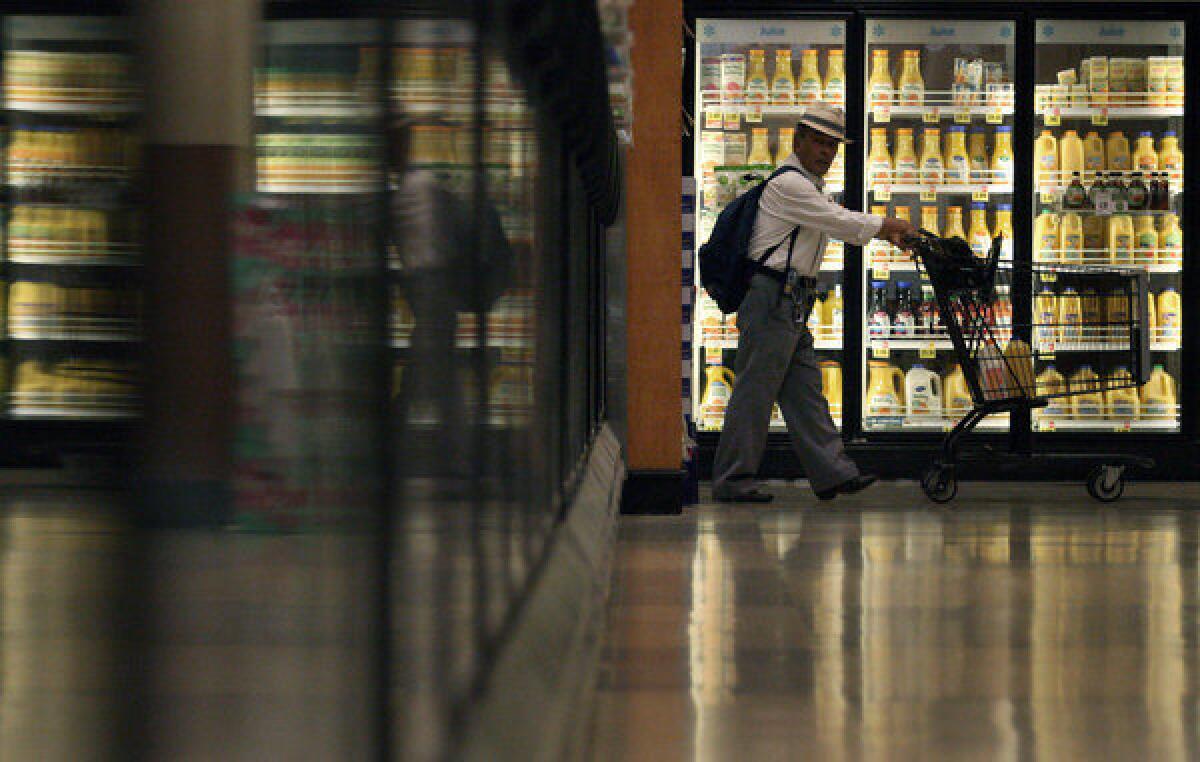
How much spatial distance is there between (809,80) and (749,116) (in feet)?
1.24

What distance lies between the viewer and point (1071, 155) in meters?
8.18

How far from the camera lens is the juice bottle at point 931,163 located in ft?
26.4

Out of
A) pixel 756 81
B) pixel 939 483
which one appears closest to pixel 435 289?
pixel 939 483

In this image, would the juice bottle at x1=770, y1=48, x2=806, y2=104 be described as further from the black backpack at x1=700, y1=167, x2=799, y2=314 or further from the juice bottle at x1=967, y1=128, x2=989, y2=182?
the black backpack at x1=700, y1=167, x2=799, y2=314

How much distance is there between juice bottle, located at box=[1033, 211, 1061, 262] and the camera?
8164 mm

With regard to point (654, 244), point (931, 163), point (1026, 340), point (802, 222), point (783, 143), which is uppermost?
point (783, 143)

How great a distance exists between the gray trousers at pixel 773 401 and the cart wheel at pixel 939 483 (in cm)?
43

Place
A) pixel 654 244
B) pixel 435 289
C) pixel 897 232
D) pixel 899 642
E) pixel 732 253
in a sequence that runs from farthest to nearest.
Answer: pixel 732 253 < pixel 897 232 < pixel 654 244 < pixel 899 642 < pixel 435 289

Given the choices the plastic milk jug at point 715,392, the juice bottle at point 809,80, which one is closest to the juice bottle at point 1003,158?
the juice bottle at point 809,80

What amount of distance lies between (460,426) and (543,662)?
1.40 feet

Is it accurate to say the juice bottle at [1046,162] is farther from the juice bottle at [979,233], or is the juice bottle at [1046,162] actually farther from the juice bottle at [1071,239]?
the juice bottle at [979,233]

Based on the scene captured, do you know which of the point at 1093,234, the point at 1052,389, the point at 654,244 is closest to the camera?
the point at 654,244

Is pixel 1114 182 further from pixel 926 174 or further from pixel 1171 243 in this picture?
pixel 926 174

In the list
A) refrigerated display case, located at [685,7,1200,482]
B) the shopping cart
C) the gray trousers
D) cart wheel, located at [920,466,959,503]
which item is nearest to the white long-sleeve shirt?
the gray trousers
